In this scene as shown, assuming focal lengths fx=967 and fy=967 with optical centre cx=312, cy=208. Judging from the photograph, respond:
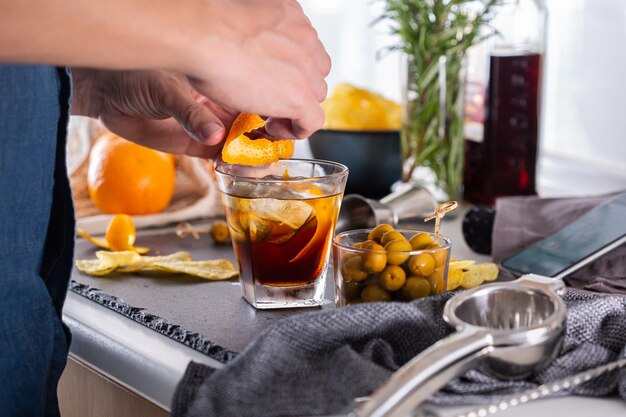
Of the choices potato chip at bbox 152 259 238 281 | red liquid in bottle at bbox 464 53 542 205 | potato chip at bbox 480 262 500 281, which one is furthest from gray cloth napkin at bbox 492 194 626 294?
potato chip at bbox 152 259 238 281

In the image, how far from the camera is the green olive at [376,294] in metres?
0.87

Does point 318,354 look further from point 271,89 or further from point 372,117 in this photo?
point 372,117

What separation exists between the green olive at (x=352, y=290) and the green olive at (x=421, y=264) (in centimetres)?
5

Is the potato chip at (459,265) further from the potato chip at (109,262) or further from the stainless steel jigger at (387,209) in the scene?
the potato chip at (109,262)

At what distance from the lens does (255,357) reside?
74 cm

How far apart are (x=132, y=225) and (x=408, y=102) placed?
1.68 feet

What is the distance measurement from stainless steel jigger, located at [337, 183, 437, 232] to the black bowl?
210 millimetres

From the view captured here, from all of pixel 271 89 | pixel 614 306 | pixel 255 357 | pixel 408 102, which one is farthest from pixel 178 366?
pixel 408 102

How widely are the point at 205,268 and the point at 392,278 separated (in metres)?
0.29

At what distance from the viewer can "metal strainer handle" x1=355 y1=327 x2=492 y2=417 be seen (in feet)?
1.97

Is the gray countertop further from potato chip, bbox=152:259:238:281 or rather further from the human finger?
the human finger

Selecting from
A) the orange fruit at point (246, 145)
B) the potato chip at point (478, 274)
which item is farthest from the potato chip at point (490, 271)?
the orange fruit at point (246, 145)

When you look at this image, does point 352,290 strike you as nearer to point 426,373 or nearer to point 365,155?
point 426,373

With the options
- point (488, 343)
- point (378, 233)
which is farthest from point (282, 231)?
point (488, 343)
